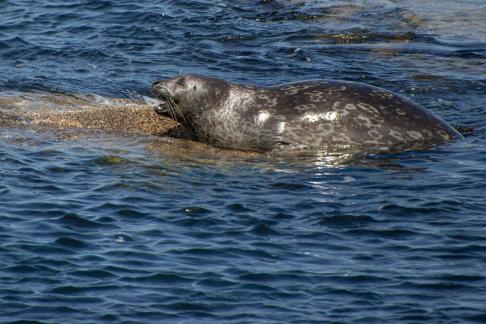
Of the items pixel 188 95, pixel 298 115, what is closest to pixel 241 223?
pixel 298 115

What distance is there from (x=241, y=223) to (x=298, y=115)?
298 centimetres

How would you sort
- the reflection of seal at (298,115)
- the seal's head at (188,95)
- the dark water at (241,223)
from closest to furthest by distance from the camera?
1. the dark water at (241,223)
2. the reflection of seal at (298,115)
3. the seal's head at (188,95)

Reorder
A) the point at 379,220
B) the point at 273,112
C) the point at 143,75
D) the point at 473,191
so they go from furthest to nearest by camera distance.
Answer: the point at 143,75 < the point at 273,112 < the point at 473,191 < the point at 379,220

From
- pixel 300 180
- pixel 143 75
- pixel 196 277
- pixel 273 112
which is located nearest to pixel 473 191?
pixel 300 180

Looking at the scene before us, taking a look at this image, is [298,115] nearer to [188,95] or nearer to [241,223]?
[188,95]

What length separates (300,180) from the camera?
11016 mm

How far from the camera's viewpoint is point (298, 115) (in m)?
12.3

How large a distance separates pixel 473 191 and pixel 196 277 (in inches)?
145

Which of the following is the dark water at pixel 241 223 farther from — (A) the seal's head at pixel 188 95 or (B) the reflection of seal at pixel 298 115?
(A) the seal's head at pixel 188 95

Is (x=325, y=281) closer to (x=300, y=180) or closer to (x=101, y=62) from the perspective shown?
(x=300, y=180)

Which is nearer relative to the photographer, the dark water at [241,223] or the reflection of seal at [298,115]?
the dark water at [241,223]

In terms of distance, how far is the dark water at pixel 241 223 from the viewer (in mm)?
7910

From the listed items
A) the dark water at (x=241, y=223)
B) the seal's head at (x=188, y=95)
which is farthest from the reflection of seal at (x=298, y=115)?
the dark water at (x=241, y=223)

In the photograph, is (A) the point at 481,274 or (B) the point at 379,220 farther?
(B) the point at 379,220
